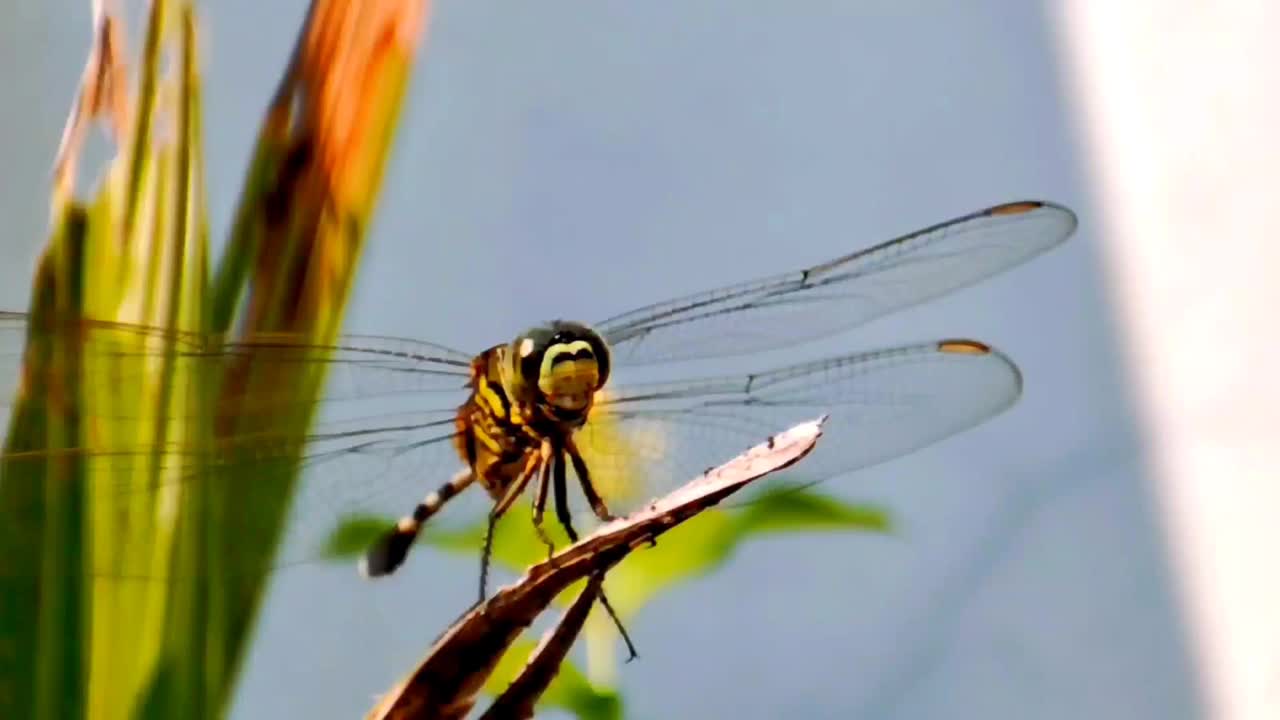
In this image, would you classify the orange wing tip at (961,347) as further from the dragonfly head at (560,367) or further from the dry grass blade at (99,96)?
the dry grass blade at (99,96)

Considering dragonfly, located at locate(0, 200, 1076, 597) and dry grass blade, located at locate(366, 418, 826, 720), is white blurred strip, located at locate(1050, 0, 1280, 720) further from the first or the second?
dry grass blade, located at locate(366, 418, 826, 720)

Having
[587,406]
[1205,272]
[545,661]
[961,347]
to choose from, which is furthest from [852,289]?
[1205,272]

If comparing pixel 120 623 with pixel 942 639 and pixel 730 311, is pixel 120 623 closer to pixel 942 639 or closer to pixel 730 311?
pixel 730 311

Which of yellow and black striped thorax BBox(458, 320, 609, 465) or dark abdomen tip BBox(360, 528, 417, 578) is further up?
yellow and black striped thorax BBox(458, 320, 609, 465)

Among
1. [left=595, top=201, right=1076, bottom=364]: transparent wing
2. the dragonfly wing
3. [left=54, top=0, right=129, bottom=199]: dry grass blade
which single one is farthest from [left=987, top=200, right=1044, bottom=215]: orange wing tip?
[left=54, top=0, right=129, bottom=199]: dry grass blade

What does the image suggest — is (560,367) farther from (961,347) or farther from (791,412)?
(961,347)

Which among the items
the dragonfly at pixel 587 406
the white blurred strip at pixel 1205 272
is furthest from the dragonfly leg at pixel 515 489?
the white blurred strip at pixel 1205 272


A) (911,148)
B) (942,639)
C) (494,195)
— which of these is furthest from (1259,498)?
(494,195)
